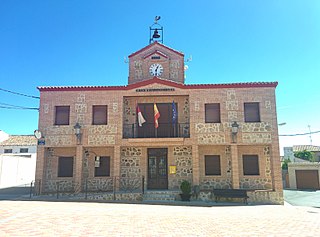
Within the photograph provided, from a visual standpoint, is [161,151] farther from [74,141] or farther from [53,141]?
[53,141]

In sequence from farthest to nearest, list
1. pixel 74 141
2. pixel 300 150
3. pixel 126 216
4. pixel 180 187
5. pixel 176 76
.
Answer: pixel 300 150 < pixel 176 76 < pixel 74 141 < pixel 180 187 < pixel 126 216

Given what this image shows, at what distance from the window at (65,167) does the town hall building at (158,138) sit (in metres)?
0.06

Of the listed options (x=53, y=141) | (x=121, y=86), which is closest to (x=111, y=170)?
(x=53, y=141)

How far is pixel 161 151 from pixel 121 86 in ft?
15.4

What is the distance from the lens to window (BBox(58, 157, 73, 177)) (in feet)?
50.2

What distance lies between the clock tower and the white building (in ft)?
43.2

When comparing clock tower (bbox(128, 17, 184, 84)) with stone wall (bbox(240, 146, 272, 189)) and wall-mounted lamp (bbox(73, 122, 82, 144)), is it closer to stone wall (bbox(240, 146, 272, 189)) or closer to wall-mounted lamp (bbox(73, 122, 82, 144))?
wall-mounted lamp (bbox(73, 122, 82, 144))

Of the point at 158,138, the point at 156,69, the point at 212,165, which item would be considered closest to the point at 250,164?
the point at 212,165

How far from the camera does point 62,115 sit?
15.5 m

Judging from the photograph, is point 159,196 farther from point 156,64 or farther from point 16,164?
point 16,164

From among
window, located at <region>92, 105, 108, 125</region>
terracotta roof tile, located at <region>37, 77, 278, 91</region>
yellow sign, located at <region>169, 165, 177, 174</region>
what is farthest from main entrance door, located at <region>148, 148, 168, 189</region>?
terracotta roof tile, located at <region>37, 77, 278, 91</region>

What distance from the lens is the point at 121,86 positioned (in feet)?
50.4

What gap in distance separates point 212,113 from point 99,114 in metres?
6.85

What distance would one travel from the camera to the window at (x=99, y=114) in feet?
50.3
